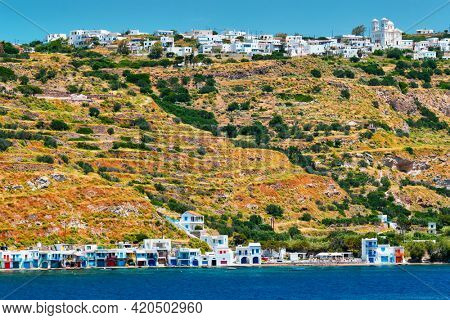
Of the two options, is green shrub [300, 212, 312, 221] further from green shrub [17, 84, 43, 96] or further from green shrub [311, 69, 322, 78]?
green shrub [311, 69, 322, 78]

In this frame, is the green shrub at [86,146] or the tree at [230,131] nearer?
the green shrub at [86,146]

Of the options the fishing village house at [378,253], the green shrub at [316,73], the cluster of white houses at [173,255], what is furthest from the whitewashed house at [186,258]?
the green shrub at [316,73]

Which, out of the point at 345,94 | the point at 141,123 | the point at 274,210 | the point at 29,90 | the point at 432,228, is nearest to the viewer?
the point at 274,210

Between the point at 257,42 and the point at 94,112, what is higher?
→ the point at 257,42

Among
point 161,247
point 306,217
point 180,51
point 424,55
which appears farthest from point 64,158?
point 424,55

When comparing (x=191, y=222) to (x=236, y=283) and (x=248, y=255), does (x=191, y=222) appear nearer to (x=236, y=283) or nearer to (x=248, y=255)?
(x=248, y=255)

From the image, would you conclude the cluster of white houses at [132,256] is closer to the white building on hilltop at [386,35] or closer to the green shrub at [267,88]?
the green shrub at [267,88]

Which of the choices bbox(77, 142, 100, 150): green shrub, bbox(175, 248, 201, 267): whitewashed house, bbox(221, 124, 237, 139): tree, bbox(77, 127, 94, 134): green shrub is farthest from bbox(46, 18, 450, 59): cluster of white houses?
bbox(175, 248, 201, 267): whitewashed house
